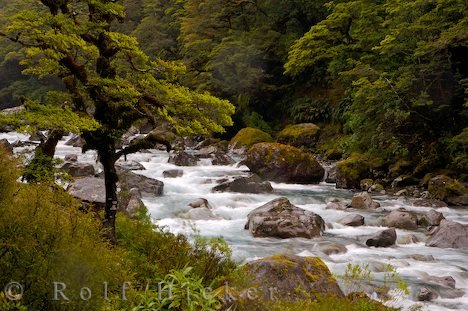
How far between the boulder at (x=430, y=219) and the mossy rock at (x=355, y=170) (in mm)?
6345

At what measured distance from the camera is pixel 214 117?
7.17 m

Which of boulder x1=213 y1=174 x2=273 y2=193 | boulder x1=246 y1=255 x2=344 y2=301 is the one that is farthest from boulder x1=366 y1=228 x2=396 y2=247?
boulder x1=213 y1=174 x2=273 y2=193

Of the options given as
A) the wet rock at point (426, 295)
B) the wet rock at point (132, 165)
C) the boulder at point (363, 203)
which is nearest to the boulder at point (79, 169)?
the wet rock at point (132, 165)

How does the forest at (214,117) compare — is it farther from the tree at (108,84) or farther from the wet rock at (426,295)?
the wet rock at (426,295)

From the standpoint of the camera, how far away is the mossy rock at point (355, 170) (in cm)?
1964

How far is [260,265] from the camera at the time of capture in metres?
6.52

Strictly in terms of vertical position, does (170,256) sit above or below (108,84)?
below

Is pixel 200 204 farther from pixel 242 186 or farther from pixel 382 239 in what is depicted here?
pixel 382 239

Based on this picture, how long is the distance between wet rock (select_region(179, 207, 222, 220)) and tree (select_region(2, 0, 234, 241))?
6.37 metres

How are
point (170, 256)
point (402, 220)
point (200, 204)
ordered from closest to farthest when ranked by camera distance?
point (170, 256) → point (402, 220) → point (200, 204)

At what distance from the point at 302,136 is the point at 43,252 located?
83.8 ft

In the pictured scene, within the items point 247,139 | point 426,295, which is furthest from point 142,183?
point 247,139

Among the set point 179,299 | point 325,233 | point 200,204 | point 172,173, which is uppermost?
point 179,299

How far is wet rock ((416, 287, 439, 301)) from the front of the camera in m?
7.79
